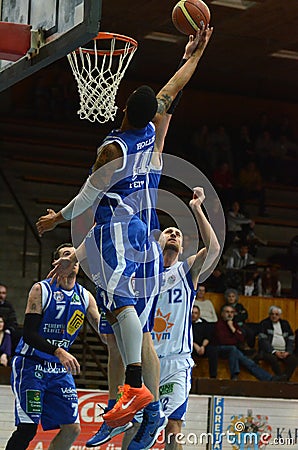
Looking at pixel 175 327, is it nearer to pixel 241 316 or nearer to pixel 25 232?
pixel 241 316

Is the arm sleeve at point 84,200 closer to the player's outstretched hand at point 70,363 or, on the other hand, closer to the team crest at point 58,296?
the player's outstretched hand at point 70,363

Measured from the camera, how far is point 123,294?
20.3 feet

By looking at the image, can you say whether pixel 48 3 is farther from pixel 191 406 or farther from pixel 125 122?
pixel 191 406

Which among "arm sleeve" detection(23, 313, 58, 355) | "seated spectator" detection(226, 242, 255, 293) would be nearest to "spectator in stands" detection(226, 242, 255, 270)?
"seated spectator" detection(226, 242, 255, 293)

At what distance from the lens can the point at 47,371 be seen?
27.8ft

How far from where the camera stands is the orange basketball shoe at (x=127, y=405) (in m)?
5.94

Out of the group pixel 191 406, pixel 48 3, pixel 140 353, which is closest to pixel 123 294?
pixel 140 353

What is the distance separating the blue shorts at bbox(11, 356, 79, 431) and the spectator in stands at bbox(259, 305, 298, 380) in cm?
720

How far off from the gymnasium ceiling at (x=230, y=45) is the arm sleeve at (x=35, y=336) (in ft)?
28.8

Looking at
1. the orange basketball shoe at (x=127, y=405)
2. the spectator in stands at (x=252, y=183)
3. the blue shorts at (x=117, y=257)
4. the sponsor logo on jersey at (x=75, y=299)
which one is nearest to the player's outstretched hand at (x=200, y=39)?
the blue shorts at (x=117, y=257)

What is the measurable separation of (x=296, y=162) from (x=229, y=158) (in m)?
2.00

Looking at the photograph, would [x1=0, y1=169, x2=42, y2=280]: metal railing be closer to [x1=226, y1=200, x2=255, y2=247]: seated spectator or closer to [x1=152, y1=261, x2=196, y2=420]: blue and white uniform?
[x1=226, y1=200, x2=255, y2=247]: seated spectator

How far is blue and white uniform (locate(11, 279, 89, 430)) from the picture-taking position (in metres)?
8.42

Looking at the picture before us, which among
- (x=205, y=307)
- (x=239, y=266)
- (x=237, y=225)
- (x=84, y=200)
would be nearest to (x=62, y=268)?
(x=84, y=200)
